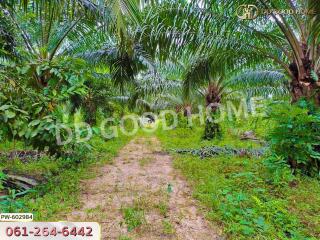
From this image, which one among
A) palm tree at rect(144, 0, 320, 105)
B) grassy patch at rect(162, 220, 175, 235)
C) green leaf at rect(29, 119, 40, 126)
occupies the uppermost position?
palm tree at rect(144, 0, 320, 105)

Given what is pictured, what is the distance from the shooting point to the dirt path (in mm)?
2740

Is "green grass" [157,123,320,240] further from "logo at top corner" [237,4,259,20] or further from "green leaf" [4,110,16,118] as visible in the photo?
"logo at top corner" [237,4,259,20]

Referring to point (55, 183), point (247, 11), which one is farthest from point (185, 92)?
point (55, 183)

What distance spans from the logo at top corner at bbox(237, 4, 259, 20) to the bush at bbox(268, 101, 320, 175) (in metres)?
1.48

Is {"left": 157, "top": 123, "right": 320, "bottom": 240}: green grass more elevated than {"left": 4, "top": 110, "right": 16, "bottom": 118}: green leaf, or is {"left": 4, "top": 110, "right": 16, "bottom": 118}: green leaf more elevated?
{"left": 4, "top": 110, "right": 16, "bottom": 118}: green leaf

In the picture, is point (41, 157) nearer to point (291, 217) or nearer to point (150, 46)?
point (150, 46)

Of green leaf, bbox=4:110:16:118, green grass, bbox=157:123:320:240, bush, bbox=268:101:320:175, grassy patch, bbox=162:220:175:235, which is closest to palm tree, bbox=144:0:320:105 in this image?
bush, bbox=268:101:320:175

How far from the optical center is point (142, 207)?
3.29m

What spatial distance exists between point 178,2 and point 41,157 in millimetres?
4105

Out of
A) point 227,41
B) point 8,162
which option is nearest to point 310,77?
point 227,41

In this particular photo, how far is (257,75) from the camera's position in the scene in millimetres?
7301

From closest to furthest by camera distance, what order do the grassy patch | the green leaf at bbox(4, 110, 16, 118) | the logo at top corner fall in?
the grassy patch < the green leaf at bbox(4, 110, 16, 118) < the logo at top corner

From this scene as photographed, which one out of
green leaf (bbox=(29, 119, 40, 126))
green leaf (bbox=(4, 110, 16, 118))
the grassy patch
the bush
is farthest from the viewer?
the bush

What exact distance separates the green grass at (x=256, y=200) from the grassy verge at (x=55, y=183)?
5.27 feet
